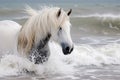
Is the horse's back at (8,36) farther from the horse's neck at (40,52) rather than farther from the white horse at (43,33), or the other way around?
the horse's neck at (40,52)

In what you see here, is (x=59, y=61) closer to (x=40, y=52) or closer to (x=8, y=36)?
(x=40, y=52)

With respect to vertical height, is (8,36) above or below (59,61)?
above

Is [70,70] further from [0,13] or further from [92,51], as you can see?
[0,13]

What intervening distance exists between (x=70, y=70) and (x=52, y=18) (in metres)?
1.25

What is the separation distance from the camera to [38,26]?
5430 millimetres

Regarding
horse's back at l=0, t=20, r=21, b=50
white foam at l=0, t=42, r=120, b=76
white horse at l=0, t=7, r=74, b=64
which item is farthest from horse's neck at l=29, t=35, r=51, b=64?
horse's back at l=0, t=20, r=21, b=50

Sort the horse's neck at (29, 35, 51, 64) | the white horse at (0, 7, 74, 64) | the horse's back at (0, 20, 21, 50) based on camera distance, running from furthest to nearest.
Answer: the horse's back at (0, 20, 21, 50) < the horse's neck at (29, 35, 51, 64) < the white horse at (0, 7, 74, 64)

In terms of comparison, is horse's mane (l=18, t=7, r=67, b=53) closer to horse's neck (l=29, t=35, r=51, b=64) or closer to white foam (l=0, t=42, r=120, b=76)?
horse's neck (l=29, t=35, r=51, b=64)

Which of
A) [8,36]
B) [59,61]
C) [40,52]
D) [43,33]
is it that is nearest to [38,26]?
[43,33]

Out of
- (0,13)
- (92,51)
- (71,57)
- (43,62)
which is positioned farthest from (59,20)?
(0,13)

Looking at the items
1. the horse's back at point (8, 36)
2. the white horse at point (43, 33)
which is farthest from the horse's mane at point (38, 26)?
the horse's back at point (8, 36)

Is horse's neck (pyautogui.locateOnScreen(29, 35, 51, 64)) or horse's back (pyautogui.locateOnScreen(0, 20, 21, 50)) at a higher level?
horse's back (pyautogui.locateOnScreen(0, 20, 21, 50))

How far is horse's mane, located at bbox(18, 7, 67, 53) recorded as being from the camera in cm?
539

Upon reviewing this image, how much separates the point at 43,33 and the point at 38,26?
12 centimetres
